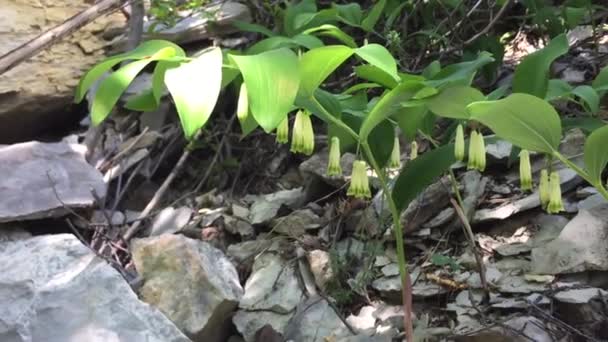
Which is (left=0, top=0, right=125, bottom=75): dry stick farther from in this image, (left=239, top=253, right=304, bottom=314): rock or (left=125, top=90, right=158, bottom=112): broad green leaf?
(left=239, top=253, right=304, bottom=314): rock

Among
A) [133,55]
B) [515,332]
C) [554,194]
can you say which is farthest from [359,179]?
[515,332]

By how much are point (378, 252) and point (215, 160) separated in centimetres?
96

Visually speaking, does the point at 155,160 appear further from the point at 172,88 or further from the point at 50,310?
the point at 172,88

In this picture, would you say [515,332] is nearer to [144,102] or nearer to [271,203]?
[144,102]

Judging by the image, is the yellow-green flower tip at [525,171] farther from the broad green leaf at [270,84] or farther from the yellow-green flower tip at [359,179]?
the broad green leaf at [270,84]

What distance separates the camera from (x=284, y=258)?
6.53 feet

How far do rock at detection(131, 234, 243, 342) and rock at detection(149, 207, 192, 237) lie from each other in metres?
0.36

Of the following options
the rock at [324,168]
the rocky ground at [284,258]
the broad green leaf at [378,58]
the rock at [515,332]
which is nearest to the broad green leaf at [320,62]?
the broad green leaf at [378,58]

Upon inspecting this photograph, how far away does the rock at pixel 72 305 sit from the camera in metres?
1.51

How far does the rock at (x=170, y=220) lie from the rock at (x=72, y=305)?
560mm

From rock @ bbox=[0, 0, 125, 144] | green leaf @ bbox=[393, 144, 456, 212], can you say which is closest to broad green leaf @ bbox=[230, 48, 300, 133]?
green leaf @ bbox=[393, 144, 456, 212]

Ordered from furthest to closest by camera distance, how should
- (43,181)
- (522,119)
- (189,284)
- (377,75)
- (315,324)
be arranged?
(43,181), (189,284), (315,324), (377,75), (522,119)

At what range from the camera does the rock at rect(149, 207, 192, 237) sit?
2295mm

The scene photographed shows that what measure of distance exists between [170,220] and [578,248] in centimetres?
137
